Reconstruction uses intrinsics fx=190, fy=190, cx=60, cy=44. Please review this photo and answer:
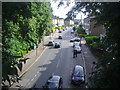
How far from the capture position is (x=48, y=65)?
86.2 ft

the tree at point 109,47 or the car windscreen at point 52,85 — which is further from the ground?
the tree at point 109,47

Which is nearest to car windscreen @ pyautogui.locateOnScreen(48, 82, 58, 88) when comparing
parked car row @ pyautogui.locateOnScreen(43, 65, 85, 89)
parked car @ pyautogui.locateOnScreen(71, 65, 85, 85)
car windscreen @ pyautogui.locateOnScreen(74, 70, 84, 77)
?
parked car row @ pyautogui.locateOnScreen(43, 65, 85, 89)

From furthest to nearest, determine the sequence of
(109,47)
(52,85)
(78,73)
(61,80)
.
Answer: (78,73), (61,80), (52,85), (109,47)

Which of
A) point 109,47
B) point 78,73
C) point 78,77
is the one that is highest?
point 109,47

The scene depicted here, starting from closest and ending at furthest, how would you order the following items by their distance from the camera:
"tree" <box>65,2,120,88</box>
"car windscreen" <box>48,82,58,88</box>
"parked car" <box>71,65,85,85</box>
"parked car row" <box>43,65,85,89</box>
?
"tree" <box>65,2,120,88</box>
"car windscreen" <box>48,82,58,88</box>
"parked car row" <box>43,65,85,89</box>
"parked car" <box>71,65,85,85</box>

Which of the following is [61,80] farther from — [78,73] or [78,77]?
[78,73]

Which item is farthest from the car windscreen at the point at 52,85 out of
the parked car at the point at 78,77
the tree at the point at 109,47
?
the tree at the point at 109,47

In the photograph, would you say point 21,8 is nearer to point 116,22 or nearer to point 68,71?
point 116,22

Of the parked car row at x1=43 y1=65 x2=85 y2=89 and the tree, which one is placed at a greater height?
the tree

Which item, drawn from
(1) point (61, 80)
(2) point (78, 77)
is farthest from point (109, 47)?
(2) point (78, 77)

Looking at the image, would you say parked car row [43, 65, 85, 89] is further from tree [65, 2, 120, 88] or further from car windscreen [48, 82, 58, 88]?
tree [65, 2, 120, 88]

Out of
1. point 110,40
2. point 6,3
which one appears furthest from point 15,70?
point 110,40

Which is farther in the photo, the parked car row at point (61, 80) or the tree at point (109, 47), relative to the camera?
the parked car row at point (61, 80)

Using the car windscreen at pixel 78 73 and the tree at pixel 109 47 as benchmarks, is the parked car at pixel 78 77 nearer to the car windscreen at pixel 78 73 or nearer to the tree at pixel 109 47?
the car windscreen at pixel 78 73
